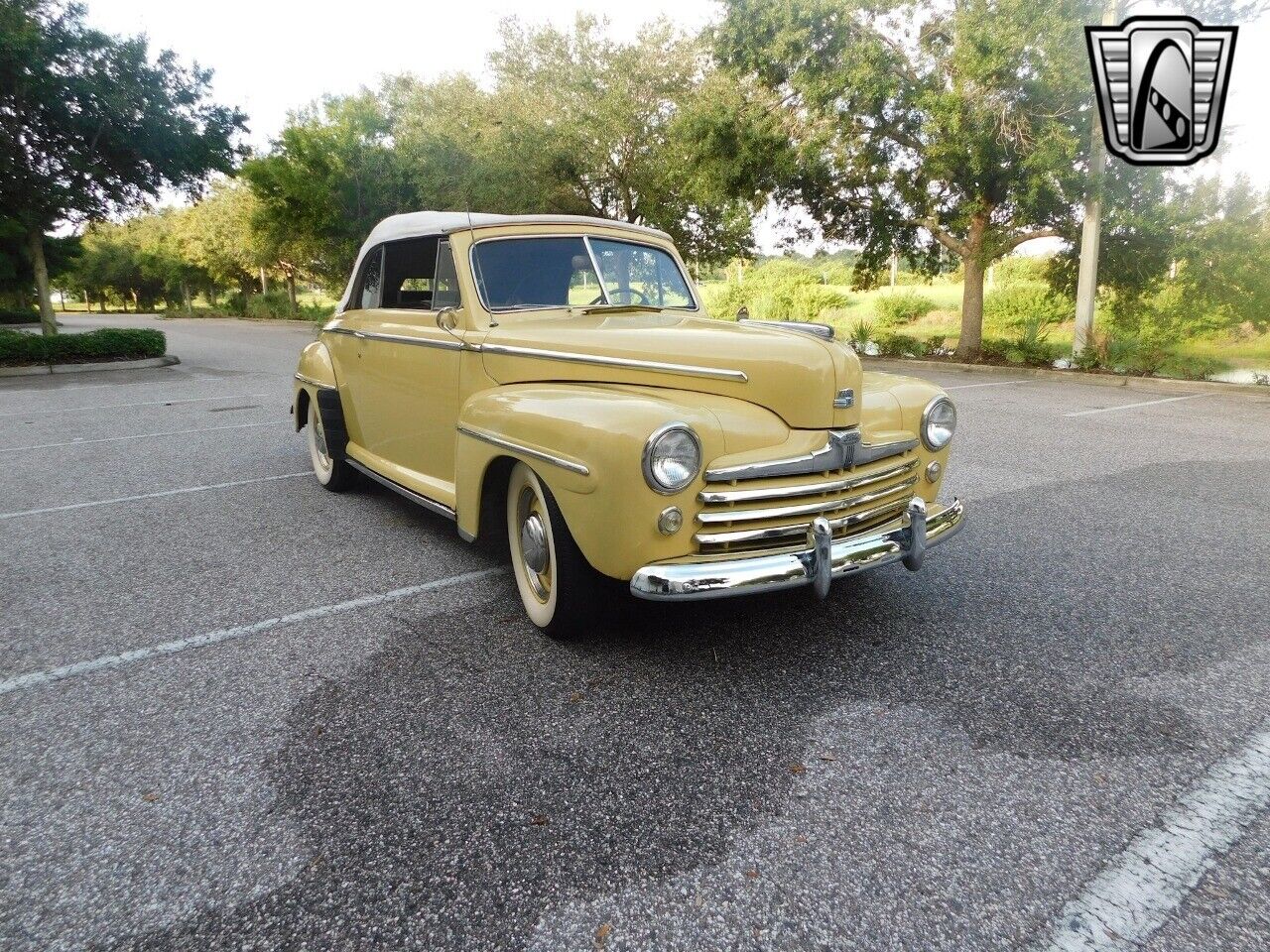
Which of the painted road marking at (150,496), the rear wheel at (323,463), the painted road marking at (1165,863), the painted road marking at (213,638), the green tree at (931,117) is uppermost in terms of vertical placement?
the green tree at (931,117)

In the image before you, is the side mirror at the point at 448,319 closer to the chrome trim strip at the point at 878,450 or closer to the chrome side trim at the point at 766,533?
the chrome side trim at the point at 766,533

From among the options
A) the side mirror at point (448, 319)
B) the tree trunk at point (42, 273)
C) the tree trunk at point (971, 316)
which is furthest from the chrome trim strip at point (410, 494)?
the tree trunk at point (42, 273)

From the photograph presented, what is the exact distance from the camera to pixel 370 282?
5.29m

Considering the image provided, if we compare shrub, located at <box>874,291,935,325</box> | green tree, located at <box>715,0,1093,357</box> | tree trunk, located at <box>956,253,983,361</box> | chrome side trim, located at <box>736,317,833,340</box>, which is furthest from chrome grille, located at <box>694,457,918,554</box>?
shrub, located at <box>874,291,935,325</box>

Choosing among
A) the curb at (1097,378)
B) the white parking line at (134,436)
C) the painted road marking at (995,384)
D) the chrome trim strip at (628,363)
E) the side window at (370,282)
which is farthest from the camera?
the painted road marking at (995,384)

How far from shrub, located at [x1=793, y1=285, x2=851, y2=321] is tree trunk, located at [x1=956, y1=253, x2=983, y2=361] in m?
12.5

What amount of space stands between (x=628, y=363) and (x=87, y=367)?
17254 millimetres

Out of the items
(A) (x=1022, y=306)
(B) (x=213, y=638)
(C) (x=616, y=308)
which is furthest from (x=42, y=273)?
(A) (x=1022, y=306)

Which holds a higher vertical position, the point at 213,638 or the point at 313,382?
the point at 313,382

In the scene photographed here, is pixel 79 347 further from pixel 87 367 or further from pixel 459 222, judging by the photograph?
pixel 459 222

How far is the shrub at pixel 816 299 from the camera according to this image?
29.9m

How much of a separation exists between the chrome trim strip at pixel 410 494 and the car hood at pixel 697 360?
0.78 m

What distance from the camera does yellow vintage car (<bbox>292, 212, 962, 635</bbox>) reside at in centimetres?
286

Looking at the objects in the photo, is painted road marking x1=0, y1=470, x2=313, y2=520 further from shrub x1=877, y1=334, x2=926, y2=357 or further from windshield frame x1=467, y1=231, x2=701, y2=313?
shrub x1=877, y1=334, x2=926, y2=357
